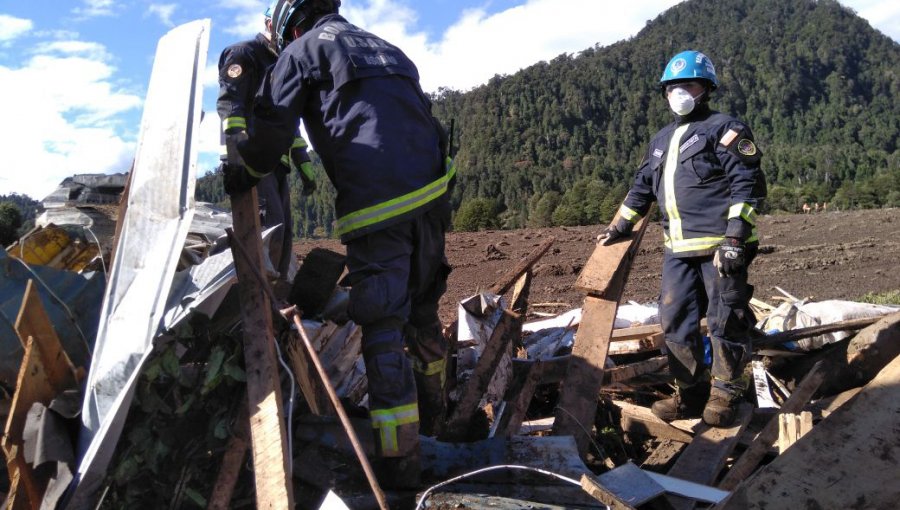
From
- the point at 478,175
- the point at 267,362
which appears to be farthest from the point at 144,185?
the point at 478,175

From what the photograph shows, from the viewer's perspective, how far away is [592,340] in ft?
11.5

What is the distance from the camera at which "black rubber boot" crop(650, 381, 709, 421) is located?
376 cm

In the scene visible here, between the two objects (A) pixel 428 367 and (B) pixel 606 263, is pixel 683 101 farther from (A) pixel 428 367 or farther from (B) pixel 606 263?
(A) pixel 428 367

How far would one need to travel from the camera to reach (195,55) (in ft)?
8.14

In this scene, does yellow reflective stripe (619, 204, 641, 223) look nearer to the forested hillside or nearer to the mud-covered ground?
the mud-covered ground

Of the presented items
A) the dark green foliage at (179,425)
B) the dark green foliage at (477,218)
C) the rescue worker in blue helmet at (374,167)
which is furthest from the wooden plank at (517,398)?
the dark green foliage at (477,218)

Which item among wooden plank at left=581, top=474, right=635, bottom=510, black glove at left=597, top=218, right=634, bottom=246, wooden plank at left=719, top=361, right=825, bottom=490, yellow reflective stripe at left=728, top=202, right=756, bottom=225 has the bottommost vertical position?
wooden plank at left=719, top=361, right=825, bottom=490

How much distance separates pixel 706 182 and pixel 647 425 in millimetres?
1323

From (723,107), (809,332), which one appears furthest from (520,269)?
(723,107)

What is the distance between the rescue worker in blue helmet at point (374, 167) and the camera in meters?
2.55

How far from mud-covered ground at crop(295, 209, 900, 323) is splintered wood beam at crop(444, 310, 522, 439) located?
3168 mm

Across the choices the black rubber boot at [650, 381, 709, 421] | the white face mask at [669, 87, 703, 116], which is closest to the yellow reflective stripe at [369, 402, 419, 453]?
the black rubber boot at [650, 381, 709, 421]

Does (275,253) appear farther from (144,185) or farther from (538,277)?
(538,277)

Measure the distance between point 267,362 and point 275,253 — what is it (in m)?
1.00
